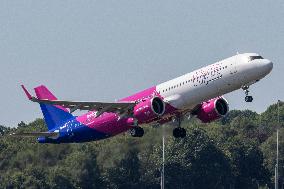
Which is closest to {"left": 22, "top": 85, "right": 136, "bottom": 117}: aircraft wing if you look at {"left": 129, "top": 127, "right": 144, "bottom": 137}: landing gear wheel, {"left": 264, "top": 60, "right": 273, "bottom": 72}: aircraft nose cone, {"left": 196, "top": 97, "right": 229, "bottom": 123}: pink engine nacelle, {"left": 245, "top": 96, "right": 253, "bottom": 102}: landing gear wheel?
{"left": 129, "top": 127, "right": 144, "bottom": 137}: landing gear wheel

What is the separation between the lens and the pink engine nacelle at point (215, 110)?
14312 centimetres

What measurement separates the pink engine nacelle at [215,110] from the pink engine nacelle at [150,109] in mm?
6069

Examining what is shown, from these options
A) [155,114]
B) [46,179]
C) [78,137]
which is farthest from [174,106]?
[46,179]

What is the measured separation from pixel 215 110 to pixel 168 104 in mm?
6543

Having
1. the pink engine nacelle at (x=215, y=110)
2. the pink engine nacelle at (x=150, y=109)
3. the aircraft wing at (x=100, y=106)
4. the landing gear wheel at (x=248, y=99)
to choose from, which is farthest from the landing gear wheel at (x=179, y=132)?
the landing gear wheel at (x=248, y=99)

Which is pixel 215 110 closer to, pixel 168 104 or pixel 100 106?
pixel 168 104

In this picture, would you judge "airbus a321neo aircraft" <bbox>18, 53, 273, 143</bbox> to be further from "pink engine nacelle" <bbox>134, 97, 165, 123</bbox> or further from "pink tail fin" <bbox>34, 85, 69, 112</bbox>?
"pink tail fin" <bbox>34, 85, 69, 112</bbox>

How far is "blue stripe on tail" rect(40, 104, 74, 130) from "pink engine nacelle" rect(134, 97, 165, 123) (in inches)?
570

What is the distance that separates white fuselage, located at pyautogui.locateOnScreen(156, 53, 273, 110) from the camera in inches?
5335

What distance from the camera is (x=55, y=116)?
154m

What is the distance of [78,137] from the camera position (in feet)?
488

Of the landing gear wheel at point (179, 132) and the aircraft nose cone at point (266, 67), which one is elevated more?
the aircraft nose cone at point (266, 67)

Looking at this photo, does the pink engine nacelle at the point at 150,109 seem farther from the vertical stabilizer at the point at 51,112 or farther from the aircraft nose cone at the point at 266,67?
the vertical stabilizer at the point at 51,112

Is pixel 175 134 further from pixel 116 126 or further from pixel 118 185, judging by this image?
pixel 118 185
